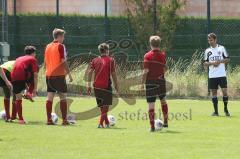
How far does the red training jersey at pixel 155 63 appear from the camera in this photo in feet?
49.2

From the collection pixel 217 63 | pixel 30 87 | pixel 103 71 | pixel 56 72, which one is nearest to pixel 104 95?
pixel 103 71

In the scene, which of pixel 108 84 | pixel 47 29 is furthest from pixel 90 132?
pixel 47 29

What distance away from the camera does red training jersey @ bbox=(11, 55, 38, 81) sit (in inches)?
658

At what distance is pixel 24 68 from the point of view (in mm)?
16766

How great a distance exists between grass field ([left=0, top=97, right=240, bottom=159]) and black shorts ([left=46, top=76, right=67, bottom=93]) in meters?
0.79

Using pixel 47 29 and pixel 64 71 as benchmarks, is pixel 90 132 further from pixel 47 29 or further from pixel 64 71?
pixel 47 29

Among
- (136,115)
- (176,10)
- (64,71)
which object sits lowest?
(136,115)

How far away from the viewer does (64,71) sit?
16.5 meters

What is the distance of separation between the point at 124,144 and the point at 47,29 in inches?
849

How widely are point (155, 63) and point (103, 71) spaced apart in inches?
54.3

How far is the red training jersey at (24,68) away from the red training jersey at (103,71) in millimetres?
1498

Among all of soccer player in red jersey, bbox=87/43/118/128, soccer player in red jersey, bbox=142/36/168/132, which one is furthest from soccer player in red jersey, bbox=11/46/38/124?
soccer player in red jersey, bbox=142/36/168/132

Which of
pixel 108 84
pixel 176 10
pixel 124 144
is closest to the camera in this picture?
pixel 124 144

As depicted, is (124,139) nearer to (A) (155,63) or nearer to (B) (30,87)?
(A) (155,63)
